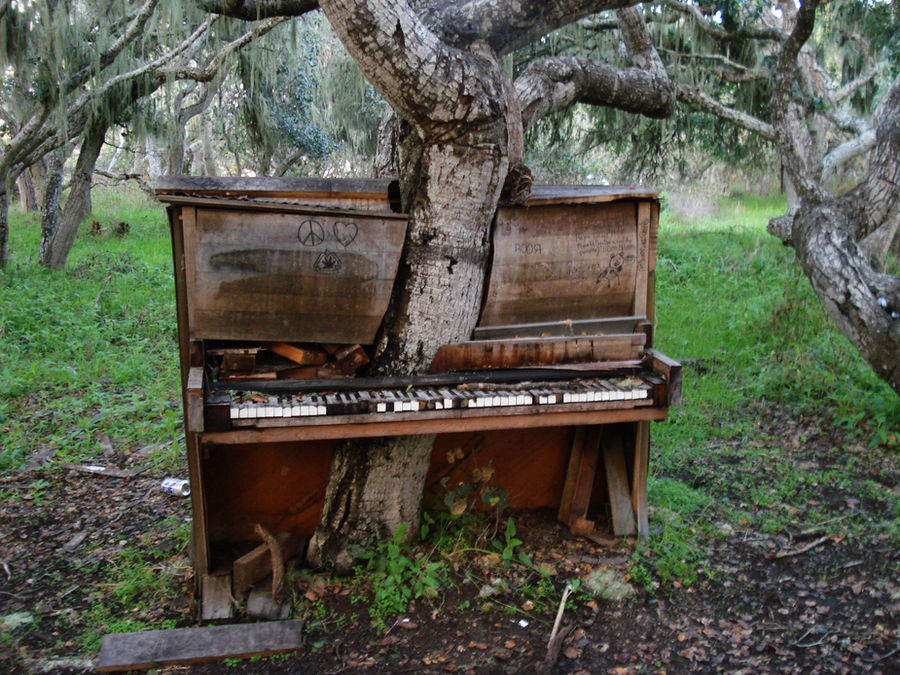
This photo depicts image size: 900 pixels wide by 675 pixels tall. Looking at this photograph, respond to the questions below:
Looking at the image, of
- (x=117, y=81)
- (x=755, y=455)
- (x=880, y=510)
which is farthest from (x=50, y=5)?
(x=880, y=510)

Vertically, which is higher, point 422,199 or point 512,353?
point 422,199

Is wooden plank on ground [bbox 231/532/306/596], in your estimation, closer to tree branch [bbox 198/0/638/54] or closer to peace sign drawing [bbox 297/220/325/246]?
peace sign drawing [bbox 297/220/325/246]

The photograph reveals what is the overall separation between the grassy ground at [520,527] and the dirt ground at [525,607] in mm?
18

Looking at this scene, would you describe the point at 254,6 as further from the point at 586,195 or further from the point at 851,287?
the point at 851,287

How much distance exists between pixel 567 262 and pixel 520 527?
166 centimetres

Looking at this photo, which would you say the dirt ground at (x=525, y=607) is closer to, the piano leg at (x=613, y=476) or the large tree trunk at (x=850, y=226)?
the piano leg at (x=613, y=476)

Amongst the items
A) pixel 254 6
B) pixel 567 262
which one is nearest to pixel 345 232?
pixel 567 262

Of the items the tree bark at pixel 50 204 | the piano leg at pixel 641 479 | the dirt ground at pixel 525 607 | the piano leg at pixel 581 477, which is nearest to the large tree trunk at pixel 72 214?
the tree bark at pixel 50 204

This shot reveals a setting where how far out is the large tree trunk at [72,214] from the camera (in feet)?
37.0

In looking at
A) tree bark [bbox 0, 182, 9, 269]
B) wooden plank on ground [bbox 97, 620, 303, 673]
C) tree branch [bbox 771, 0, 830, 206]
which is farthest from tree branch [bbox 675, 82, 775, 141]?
wooden plank on ground [bbox 97, 620, 303, 673]

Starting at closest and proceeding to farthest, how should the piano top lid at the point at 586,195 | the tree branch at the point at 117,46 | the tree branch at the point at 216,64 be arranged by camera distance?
the piano top lid at the point at 586,195, the tree branch at the point at 117,46, the tree branch at the point at 216,64

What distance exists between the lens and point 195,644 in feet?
12.3

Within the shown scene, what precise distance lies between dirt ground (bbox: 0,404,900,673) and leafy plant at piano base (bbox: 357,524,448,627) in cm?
6

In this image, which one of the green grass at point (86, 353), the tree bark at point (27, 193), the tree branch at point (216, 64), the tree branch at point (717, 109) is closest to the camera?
the green grass at point (86, 353)
